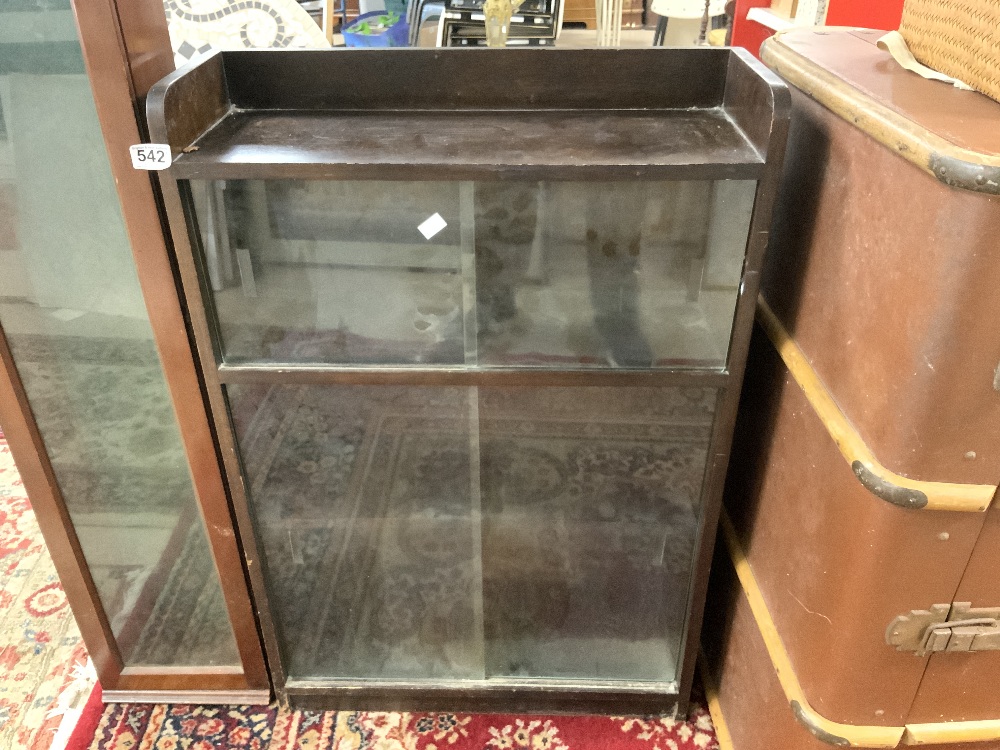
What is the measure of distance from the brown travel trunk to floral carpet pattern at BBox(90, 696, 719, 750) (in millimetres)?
195

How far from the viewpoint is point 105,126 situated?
Answer: 85 centimetres

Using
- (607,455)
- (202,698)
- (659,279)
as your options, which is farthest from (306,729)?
(659,279)

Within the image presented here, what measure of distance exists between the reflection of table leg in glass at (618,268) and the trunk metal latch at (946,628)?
0.41m

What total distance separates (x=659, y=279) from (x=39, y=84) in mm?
771

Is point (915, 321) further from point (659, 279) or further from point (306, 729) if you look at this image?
point (306, 729)

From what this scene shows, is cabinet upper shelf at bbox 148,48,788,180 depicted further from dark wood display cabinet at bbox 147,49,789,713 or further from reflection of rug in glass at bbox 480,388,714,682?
reflection of rug in glass at bbox 480,388,714,682

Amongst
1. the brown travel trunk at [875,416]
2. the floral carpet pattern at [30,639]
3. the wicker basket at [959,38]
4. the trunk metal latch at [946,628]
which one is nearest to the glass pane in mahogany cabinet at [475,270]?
the brown travel trunk at [875,416]

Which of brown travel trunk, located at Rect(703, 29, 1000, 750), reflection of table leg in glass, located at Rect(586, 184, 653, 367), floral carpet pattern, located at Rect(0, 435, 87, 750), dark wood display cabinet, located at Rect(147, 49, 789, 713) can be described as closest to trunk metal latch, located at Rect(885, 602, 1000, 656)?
brown travel trunk, located at Rect(703, 29, 1000, 750)

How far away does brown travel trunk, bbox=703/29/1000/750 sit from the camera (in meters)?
0.68

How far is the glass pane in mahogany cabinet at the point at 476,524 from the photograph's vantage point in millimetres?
1060

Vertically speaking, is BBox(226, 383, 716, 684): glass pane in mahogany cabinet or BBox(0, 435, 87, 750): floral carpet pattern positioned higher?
BBox(226, 383, 716, 684): glass pane in mahogany cabinet

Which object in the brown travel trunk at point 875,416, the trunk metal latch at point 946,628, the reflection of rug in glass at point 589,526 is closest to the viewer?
the brown travel trunk at point 875,416

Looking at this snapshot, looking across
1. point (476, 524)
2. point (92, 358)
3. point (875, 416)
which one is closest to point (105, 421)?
point (92, 358)

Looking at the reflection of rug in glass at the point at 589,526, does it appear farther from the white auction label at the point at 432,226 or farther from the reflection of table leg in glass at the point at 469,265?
the white auction label at the point at 432,226
